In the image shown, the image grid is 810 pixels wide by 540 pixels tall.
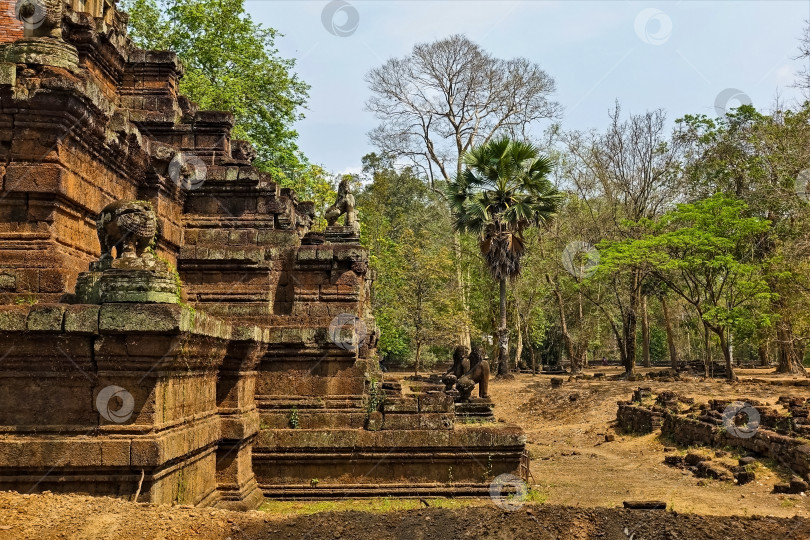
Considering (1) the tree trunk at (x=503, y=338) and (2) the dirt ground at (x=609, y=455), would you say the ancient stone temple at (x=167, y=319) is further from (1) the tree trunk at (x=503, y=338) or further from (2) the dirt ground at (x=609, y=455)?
(1) the tree trunk at (x=503, y=338)

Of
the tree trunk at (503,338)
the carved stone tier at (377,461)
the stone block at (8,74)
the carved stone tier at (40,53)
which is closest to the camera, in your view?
the stone block at (8,74)

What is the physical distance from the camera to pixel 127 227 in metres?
6.12

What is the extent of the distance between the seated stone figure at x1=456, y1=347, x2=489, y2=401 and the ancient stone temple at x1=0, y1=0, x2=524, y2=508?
382 cm

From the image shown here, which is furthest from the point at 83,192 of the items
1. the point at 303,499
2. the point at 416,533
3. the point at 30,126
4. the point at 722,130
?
the point at 722,130

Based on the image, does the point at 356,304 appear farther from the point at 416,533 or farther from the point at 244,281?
the point at 416,533

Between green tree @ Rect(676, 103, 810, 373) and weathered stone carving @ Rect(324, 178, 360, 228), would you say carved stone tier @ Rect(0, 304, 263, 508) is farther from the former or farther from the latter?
green tree @ Rect(676, 103, 810, 373)

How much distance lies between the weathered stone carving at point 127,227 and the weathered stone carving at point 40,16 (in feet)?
8.39

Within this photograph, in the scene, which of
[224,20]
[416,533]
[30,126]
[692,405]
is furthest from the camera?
[224,20]

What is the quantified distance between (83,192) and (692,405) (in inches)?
675

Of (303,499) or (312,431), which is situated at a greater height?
(312,431)

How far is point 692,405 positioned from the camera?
64.0 feet

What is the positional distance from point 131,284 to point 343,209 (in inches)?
236

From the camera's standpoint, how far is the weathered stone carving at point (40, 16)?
7215 millimetres

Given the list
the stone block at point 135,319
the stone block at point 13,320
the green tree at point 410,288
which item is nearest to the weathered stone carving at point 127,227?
the stone block at point 135,319
